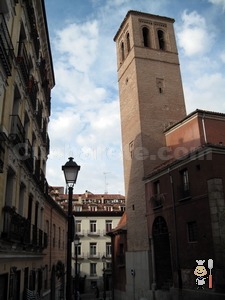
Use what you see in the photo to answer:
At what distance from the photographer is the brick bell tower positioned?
25250 mm

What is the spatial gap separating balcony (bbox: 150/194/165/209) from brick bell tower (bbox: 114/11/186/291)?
1777mm

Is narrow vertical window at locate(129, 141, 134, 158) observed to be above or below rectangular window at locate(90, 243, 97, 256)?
above

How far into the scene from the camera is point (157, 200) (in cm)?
2231

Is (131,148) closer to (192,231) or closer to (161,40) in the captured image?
(192,231)

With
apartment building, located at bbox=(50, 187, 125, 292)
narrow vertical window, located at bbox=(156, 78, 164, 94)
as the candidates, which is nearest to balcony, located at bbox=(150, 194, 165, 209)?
narrow vertical window, located at bbox=(156, 78, 164, 94)

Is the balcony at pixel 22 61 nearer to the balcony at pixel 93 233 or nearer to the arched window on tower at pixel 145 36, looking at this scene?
the arched window on tower at pixel 145 36

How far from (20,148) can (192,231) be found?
11775 millimetres

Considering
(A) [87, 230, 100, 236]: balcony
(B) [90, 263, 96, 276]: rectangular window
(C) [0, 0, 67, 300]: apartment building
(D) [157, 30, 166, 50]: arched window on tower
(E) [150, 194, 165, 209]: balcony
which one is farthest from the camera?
(A) [87, 230, 100, 236]: balcony

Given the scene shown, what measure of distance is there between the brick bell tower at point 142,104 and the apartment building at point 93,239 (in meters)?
18.9

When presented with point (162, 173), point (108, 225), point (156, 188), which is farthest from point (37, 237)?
point (108, 225)

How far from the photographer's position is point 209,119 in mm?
22469

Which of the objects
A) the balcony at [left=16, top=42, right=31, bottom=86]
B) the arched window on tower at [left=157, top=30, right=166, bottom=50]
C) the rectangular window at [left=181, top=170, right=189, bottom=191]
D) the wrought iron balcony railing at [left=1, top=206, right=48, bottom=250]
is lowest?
the wrought iron balcony railing at [left=1, top=206, right=48, bottom=250]

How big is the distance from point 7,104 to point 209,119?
53.5 feet

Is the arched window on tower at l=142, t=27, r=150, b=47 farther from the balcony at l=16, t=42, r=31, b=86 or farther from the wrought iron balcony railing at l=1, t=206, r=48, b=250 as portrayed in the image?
the wrought iron balcony railing at l=1, t=206, r=48, b=250
